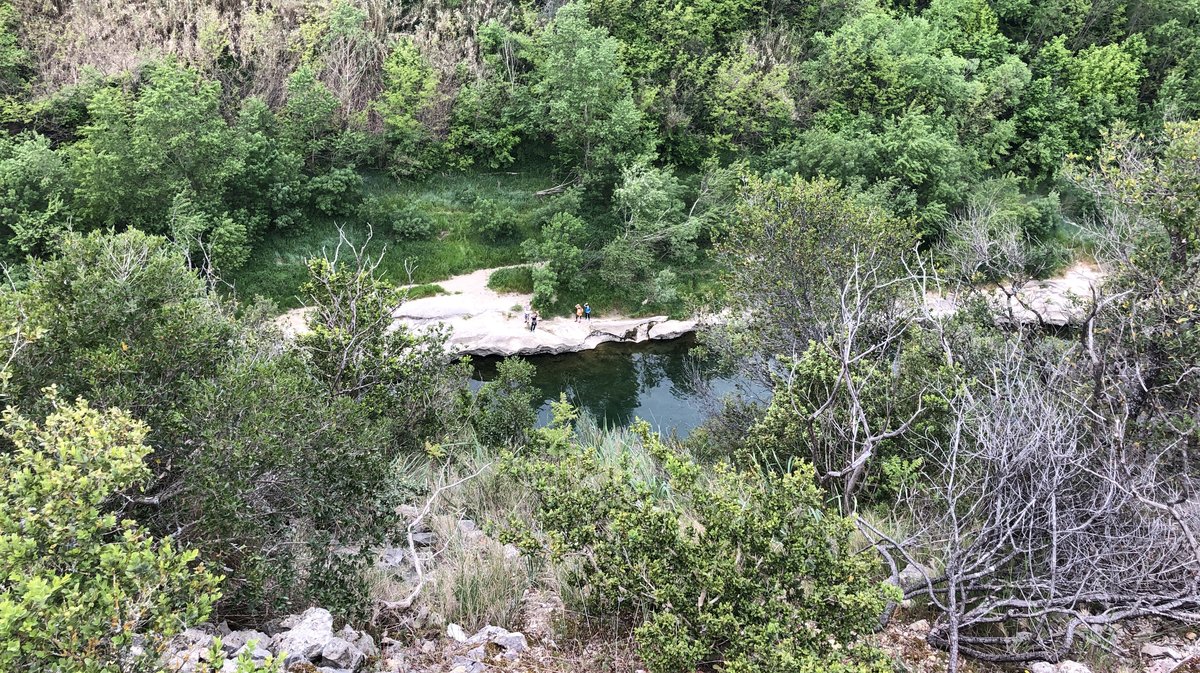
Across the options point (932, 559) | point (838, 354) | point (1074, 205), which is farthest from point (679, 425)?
point (1074, 205)

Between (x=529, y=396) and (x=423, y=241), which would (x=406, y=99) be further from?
(x=529, y=396)

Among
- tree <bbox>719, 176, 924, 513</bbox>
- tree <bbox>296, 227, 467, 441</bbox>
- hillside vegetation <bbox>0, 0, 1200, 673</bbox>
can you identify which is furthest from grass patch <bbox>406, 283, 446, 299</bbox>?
tree <bbox>296, 227, 467, 441</bbox>

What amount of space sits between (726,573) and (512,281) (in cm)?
2255

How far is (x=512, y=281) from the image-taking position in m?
27.1

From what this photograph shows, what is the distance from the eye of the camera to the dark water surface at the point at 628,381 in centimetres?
2284

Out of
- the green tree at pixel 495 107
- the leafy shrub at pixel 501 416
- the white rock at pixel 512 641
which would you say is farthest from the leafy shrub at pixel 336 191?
the white rock at pixel 512 641

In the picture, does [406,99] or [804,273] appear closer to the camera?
[804,273]

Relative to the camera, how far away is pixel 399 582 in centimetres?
735

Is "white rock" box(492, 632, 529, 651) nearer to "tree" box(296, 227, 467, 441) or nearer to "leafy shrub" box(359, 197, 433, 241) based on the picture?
"tree" box(296, 227, 467, 441)

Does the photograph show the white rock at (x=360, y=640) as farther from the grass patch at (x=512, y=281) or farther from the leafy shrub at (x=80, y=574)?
the grass patch at (x=512, y=281)

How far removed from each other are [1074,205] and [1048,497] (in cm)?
3177

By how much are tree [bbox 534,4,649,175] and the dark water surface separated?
26.6 ft

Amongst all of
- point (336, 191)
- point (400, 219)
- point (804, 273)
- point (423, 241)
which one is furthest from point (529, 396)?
point (336, 191)

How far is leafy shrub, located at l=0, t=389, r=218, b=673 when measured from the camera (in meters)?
3.65
